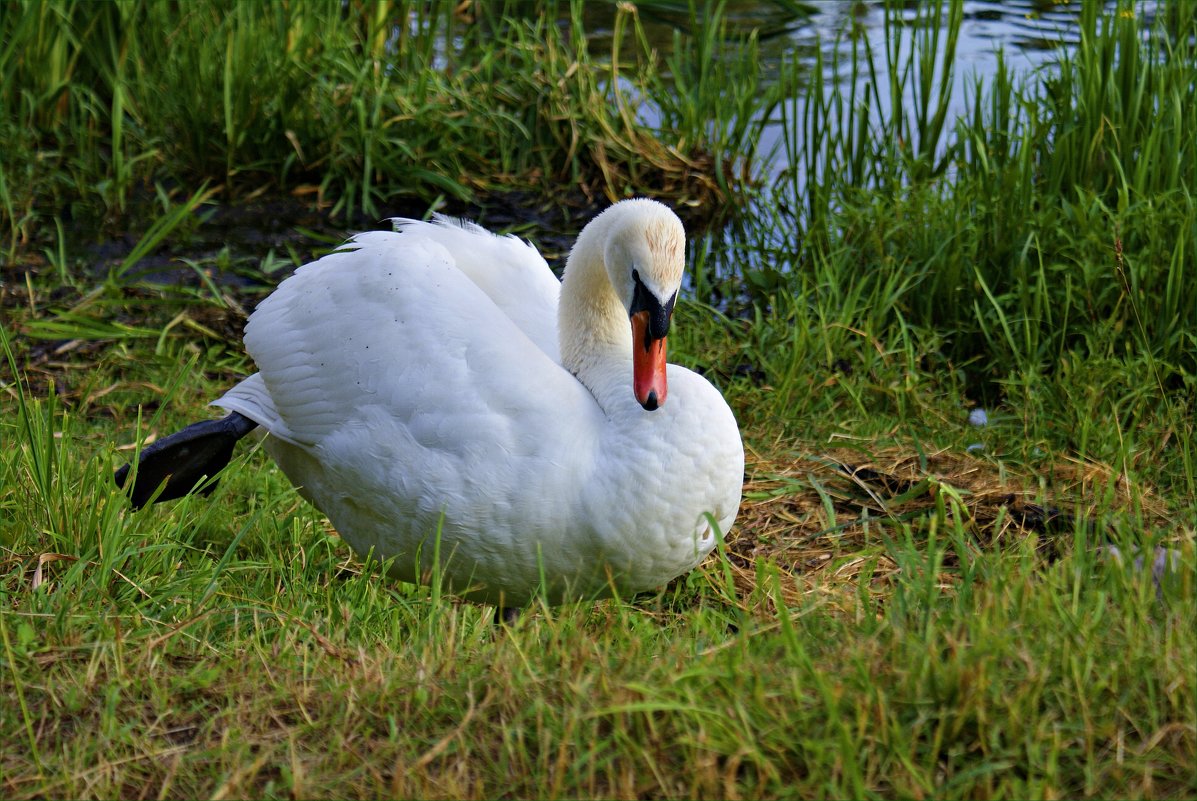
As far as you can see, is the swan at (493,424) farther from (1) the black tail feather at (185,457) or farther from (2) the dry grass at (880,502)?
(2) the dry grass at (880,502)

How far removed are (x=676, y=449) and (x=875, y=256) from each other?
92.9 inches

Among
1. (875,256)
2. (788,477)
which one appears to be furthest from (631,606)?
(875,256)

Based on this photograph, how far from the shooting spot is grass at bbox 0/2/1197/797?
196 cm

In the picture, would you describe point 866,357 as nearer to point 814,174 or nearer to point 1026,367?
point 1026,367

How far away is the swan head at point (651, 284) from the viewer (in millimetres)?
2934

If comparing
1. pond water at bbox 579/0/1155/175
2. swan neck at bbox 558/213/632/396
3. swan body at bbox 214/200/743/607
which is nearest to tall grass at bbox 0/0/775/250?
pond water at bbox 579/0/1155/175

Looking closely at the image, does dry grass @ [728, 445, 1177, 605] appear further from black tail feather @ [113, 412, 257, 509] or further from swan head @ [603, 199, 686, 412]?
black tail feather @ [113, 412, 257, 509]

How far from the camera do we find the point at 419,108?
5.96 meters

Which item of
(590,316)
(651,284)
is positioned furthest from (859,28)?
(651,284)

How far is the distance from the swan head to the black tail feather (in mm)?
1177

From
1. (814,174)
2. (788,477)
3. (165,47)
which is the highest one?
(165,47)

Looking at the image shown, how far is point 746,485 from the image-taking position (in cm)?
395

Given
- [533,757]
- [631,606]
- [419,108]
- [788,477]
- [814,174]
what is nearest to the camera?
[533,757]

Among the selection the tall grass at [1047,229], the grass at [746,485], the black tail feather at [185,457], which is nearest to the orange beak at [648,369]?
the grass at [746,485]
